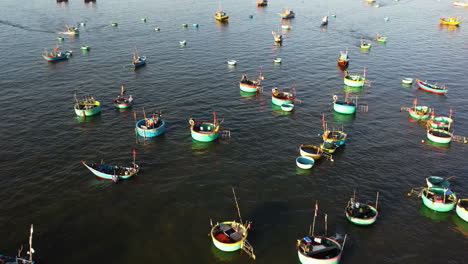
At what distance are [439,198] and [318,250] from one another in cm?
2448

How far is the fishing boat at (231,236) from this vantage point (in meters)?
44.5

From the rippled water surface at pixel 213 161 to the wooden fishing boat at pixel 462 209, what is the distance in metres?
1.23

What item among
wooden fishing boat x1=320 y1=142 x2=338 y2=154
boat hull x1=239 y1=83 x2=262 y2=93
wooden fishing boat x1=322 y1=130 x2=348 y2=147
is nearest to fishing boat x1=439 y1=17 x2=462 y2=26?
boat hull x1=239 y1=83 x2=262 y2=93

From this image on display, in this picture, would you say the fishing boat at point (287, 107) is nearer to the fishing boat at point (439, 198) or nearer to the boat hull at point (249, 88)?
the boat hull at point (249, 88)

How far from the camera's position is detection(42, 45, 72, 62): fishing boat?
12556 cm

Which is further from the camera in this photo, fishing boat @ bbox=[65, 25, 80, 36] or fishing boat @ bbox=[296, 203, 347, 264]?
fishing boat @ bbox=[65, 25, 80, 36]

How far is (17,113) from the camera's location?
85312 mm

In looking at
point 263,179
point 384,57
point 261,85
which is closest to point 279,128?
point 263,179

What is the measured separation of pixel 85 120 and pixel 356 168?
65456mm

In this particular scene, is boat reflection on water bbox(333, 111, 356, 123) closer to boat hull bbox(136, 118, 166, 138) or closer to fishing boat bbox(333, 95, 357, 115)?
fishing boat bbox(333, 95, 357, 115)

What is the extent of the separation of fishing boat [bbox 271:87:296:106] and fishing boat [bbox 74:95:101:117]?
47.0 meters

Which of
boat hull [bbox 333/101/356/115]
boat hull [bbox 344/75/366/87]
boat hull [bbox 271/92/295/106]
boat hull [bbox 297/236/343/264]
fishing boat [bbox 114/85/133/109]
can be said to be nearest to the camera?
boat hull [bbox 297/236/343/264]

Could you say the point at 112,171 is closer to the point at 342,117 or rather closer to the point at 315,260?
the point at 315,260

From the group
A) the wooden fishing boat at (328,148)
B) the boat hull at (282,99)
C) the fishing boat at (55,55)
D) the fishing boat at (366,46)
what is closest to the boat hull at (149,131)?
the boat hull at (282,99)
